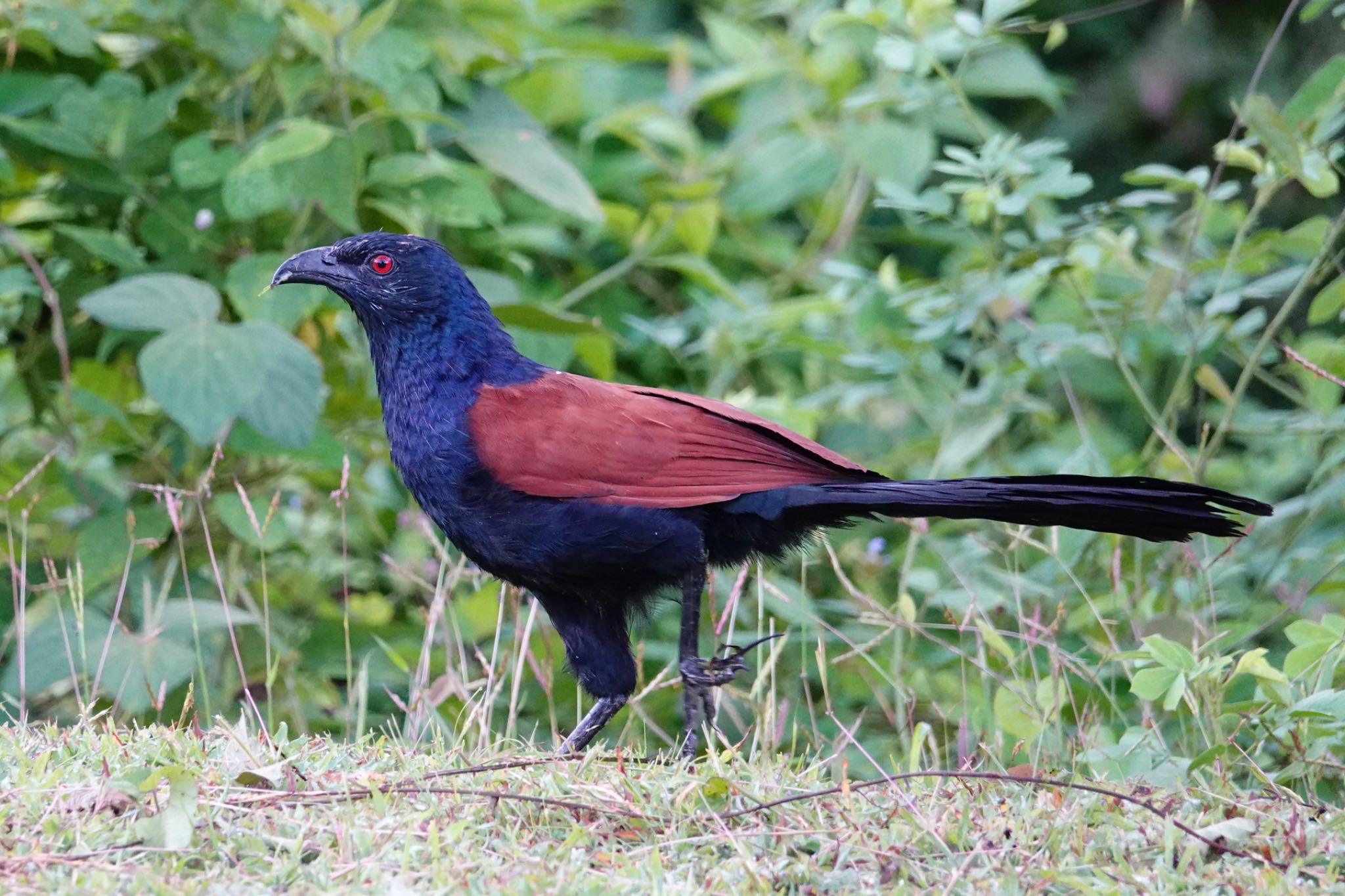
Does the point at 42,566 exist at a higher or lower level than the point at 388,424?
lower

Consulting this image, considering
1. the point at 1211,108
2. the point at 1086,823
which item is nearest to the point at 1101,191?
the point at 1211,108

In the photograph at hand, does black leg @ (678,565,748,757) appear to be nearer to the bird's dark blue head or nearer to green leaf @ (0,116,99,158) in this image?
the bird's dark blue head

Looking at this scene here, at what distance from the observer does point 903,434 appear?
239 inches

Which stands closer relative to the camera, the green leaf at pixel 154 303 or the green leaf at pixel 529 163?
the green leaf at pixel 154 303

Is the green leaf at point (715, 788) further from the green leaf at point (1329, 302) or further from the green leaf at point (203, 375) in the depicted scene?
the green leaf at point (1329, 302)

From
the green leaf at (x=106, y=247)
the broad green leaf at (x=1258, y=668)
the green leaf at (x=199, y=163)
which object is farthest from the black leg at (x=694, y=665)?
the green leaf at (x=106, y=247)

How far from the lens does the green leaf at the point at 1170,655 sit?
272 centimetres

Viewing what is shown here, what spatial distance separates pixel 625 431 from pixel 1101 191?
197 inches

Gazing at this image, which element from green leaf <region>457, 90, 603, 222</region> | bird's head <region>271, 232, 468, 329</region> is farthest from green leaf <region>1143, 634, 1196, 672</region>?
green leaf <region>457, 90, 603, 222</region>

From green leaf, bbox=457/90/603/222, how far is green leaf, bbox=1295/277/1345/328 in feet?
6.25

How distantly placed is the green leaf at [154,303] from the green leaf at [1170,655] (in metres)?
2.33

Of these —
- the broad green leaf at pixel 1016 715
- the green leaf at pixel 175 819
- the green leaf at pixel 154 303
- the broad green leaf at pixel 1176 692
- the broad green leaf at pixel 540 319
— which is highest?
the green leaf at pixel 154 303

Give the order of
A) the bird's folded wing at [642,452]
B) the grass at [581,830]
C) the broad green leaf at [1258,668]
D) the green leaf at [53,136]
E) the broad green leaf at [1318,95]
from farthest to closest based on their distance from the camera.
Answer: the green leaf at [53,136] → the broad green leaf at [1318,95] → the bird's folded wing at [642,452] → the broad green leaf at [1258,668] → the grass at [581,830]

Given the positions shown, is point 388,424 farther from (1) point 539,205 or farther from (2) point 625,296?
(2) point 625,296
